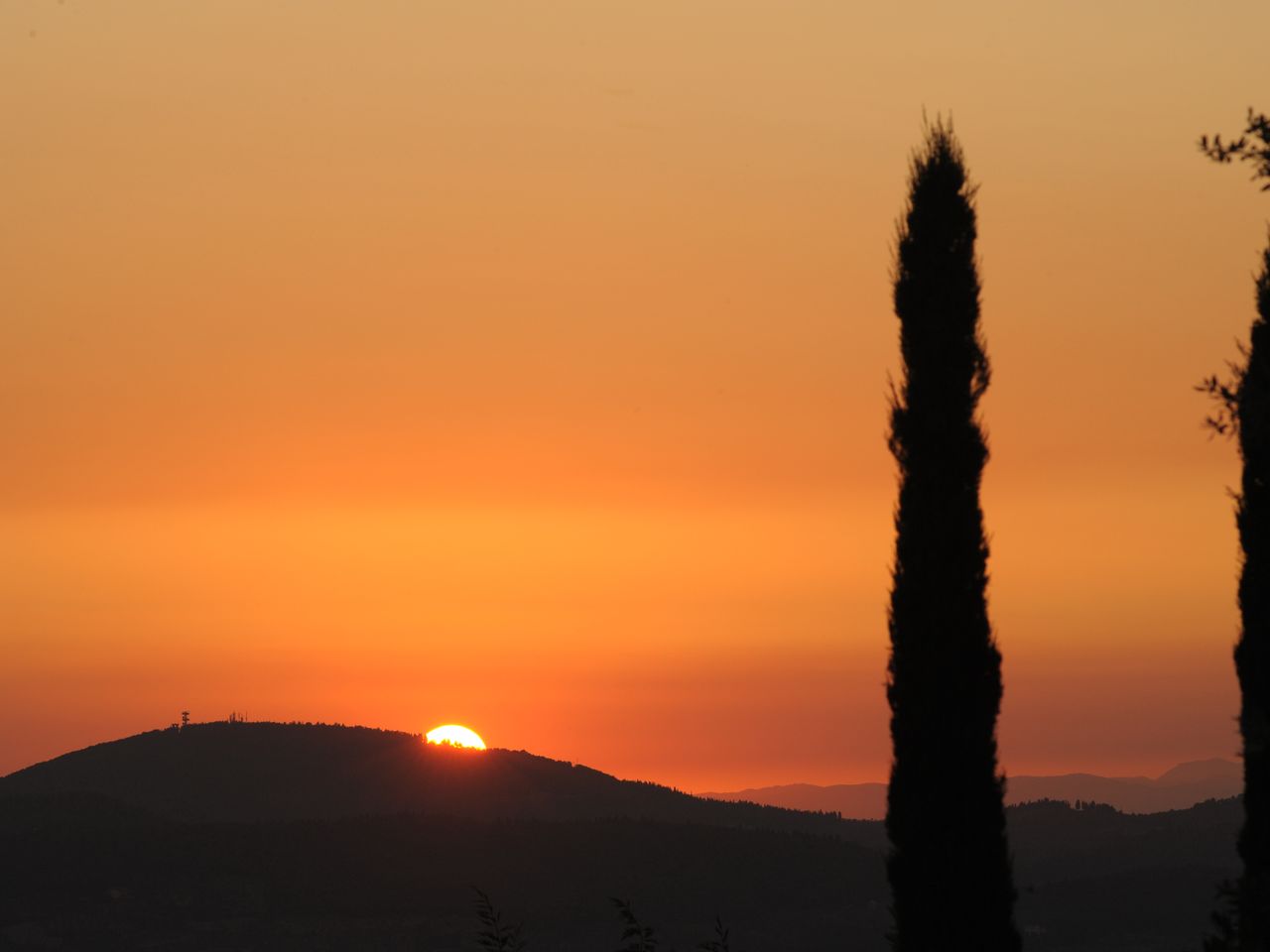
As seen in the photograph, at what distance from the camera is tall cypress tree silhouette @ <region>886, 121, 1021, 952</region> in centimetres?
2422

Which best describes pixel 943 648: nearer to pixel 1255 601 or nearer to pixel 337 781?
pixel 1255 601

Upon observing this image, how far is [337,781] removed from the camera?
141 meters

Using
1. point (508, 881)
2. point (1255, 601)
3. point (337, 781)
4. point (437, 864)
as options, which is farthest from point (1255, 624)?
point (337, 781)

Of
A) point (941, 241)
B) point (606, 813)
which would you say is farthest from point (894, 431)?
point (606, 813)

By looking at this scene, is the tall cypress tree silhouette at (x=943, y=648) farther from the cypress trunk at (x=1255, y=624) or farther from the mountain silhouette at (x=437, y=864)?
the mountain silhouette at (x=437, y=864)

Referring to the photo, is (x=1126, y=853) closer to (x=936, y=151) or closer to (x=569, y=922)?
(x=569, y=922)

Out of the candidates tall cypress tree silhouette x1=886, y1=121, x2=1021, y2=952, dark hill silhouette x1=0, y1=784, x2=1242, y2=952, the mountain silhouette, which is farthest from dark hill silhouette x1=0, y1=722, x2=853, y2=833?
tall cypress tree silhouette x1=886, y1=121, x2=1021, y2=952

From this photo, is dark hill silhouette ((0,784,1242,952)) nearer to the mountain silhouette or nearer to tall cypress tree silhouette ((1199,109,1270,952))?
the mountain silhouette

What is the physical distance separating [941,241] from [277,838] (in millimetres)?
95656

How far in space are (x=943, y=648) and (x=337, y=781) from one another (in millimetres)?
122432

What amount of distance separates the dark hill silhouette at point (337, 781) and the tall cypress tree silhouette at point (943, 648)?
105 m

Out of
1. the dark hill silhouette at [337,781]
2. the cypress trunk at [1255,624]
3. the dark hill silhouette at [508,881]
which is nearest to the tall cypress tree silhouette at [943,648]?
the cypress trunk at [1255,624]

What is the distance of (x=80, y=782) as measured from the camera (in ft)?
449

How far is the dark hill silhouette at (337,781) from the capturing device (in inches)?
5315
